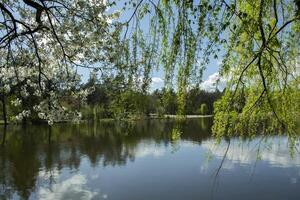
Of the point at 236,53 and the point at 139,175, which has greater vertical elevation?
the point at 236,53

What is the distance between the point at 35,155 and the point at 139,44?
23163mm

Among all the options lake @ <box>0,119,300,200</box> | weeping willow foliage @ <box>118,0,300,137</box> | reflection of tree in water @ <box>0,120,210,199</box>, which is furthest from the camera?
reflection of tree in water @ <box>0,120,210,199</box>

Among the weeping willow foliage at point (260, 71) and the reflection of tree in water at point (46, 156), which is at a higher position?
the weeping willow foliage at point (260, 71)

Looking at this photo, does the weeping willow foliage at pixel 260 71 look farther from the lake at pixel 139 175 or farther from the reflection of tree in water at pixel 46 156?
the reflection of tree in water at pixel 46 156

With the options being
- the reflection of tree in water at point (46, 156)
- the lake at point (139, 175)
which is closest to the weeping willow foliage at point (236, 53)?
the lake at point (139, 175)

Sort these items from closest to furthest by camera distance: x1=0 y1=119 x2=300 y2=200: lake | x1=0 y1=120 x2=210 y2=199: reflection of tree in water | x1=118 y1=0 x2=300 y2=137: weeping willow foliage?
x1=118 y1=0 x2=300 y2=137: weeping willow foliage, x1=0 y1=119 x2=300 y2=200: lake, x1=0 y1=120 x2=210 y2=199: reflection of tree in water

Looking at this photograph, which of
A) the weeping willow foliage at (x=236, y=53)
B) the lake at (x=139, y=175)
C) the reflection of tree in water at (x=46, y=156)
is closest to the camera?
the weeping willow foliage at (x=236, y=53)

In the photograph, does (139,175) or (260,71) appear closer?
(260,71)

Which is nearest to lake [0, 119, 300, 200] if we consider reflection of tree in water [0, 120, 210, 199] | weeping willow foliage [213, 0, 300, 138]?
reflection of tree in water [0, 120, 210, 199]

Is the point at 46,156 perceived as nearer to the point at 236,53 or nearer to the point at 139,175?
the point at 139,175

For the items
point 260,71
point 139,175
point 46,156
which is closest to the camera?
point 260,71

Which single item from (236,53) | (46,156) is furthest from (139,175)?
(236,53)

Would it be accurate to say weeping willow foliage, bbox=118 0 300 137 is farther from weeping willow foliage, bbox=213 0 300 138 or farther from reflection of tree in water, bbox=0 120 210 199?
reflection of tree in water, bbox=0 120 210 199

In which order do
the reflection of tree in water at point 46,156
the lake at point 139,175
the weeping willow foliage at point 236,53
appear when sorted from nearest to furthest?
1. the weeping willow foliage at point 236,53
2. the lake at point 139,175
3. the reflection of tree in water at point 46,156
